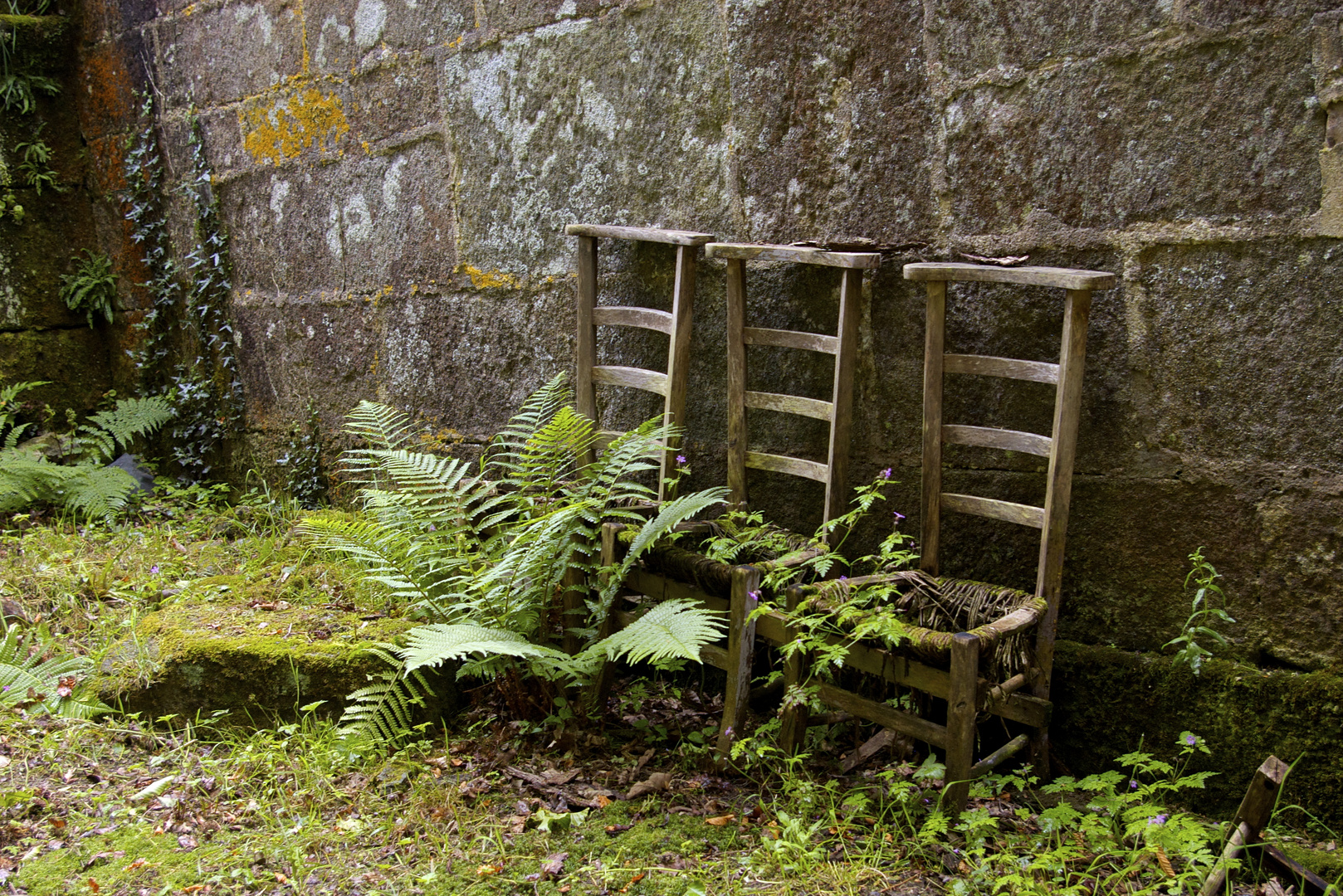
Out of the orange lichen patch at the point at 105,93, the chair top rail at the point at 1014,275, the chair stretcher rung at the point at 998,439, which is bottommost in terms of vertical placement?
the chair stretcher rung at the point at 998,439

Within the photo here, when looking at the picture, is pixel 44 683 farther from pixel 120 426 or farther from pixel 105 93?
pixel 105 93

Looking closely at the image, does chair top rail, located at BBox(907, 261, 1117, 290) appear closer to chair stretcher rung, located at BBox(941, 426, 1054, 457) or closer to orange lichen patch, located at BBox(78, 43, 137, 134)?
chair stretcher rung, located at BBox(941, 426, 1054, 457)

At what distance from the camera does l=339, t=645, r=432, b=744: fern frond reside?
2400 millimetres

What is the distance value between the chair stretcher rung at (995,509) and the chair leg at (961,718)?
406 millimetres

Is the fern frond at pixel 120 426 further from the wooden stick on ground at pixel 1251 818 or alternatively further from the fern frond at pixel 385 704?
the wooden stick on ground at pixel 1251 818

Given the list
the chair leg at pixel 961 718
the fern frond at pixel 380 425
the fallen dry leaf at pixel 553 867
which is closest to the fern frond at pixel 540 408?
the fern frond at pixel 380 425

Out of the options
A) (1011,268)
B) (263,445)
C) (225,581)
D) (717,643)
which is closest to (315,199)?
(263,445)

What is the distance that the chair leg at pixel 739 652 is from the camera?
7.64ft

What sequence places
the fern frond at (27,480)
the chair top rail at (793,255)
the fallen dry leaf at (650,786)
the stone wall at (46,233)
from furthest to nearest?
the stone wall at (46,233), the fern frond at (27,480), the chair top rail at (793,255), the fallen dry leaf at (650,786)

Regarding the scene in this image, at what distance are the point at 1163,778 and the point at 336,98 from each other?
373cm

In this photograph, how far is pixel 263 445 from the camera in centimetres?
455

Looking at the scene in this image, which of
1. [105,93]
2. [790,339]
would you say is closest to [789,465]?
[790,339]

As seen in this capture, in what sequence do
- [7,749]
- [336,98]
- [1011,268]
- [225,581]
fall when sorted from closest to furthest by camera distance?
[1011,268] → [7,749] → [225,581] → [336,98]

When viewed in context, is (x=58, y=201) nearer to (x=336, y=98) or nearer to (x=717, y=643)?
(x=336, y=98)
